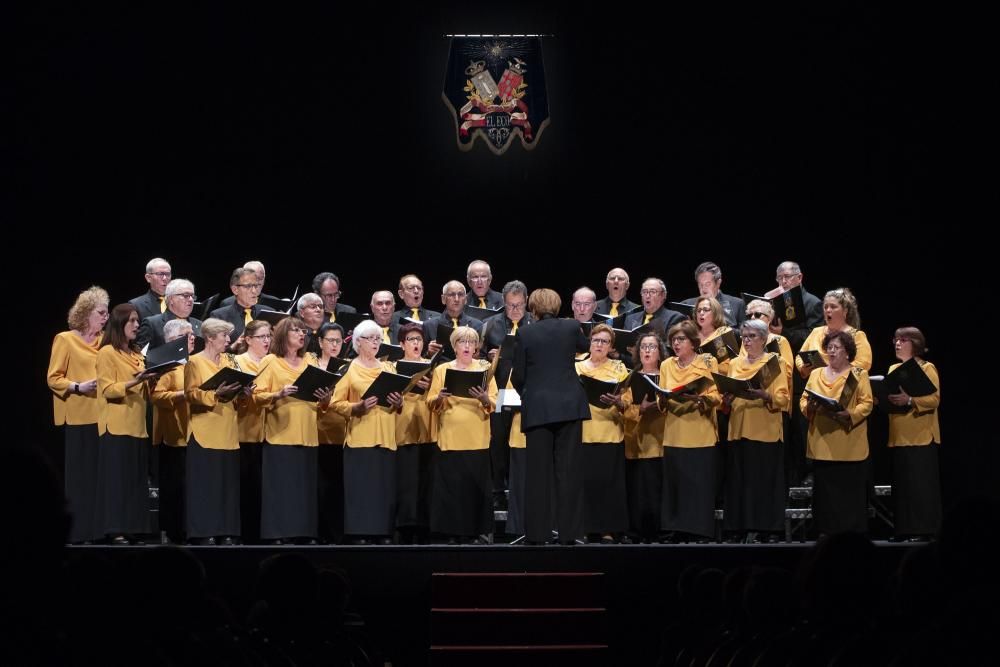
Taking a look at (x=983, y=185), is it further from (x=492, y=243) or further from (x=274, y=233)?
(x=274, y=233)

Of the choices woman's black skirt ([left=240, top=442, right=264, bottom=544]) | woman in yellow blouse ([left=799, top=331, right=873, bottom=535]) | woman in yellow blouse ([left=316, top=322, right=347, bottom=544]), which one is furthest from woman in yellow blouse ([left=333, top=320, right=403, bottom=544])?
woman in yellow blouse ([left=799, top=331, right=873, bottom=535])

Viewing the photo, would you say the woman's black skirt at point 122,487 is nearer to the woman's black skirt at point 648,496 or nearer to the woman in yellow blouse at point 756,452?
the woman's black skirt at point 648,496

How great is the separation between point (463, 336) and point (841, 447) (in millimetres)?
2340

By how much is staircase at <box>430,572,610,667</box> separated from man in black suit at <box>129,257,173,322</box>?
307 cm

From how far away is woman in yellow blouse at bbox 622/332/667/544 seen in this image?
7641mm

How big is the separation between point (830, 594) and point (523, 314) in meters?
5.12

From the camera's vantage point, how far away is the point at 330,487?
7.82 metres

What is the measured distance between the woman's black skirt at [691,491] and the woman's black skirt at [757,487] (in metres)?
0.14

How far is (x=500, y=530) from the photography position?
8891mm

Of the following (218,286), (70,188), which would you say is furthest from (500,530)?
(70,188)

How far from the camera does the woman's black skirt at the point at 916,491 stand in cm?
759

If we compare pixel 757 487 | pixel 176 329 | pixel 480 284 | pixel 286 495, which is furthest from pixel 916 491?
pixel 176 329

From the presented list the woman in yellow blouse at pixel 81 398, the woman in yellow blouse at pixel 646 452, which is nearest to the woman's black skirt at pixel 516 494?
the woman in yellow blouse at pixel 646 452

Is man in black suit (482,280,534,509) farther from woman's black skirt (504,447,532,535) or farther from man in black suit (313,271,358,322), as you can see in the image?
man in black suit (313,271,358,322)
